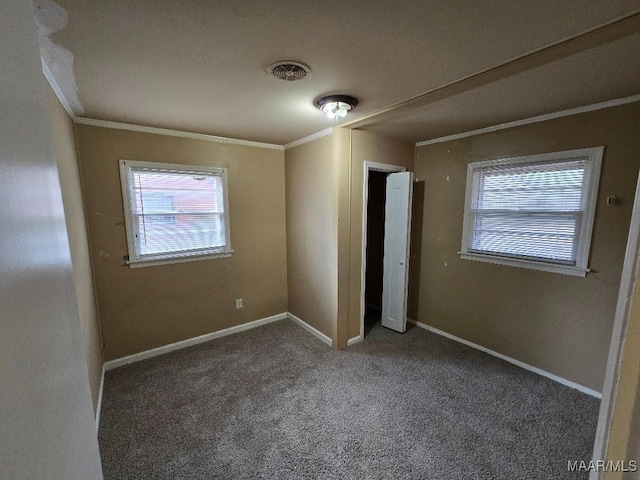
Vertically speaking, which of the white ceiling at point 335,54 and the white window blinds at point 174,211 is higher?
the white ceiling at point 335,54

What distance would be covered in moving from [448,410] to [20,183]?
266 cm

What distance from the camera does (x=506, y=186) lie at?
2676mm

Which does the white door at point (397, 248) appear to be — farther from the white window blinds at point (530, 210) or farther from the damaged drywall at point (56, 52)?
the damaged drywall at point (56, 52)

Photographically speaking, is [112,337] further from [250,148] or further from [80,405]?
[250,148]

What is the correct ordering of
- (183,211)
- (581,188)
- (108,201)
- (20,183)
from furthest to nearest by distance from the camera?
(183,211) < (108,201) < (581,188) < (20,183)

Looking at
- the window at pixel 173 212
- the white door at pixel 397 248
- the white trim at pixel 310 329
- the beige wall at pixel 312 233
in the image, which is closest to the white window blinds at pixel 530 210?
the white door at pixel 397 248

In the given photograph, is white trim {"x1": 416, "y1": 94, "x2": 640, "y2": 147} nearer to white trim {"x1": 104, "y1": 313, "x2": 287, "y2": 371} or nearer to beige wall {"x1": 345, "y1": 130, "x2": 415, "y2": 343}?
beige wall {"x1": 345, "y1": 130, "x2": 415, "y2": 343}

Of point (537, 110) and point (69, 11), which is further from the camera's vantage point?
point (537, 110)

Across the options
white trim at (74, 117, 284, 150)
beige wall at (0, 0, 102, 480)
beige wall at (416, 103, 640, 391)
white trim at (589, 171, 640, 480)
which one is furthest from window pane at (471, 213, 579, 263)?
beige wall at (0, 0, 102, 480)

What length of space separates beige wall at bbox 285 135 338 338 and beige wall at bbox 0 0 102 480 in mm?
2175

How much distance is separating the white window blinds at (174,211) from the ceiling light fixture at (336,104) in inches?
61.4

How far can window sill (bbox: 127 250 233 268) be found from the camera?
2.68 m

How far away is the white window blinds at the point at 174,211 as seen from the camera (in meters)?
2.63

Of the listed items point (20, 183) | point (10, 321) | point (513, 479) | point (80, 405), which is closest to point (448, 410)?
point (513, 479)
